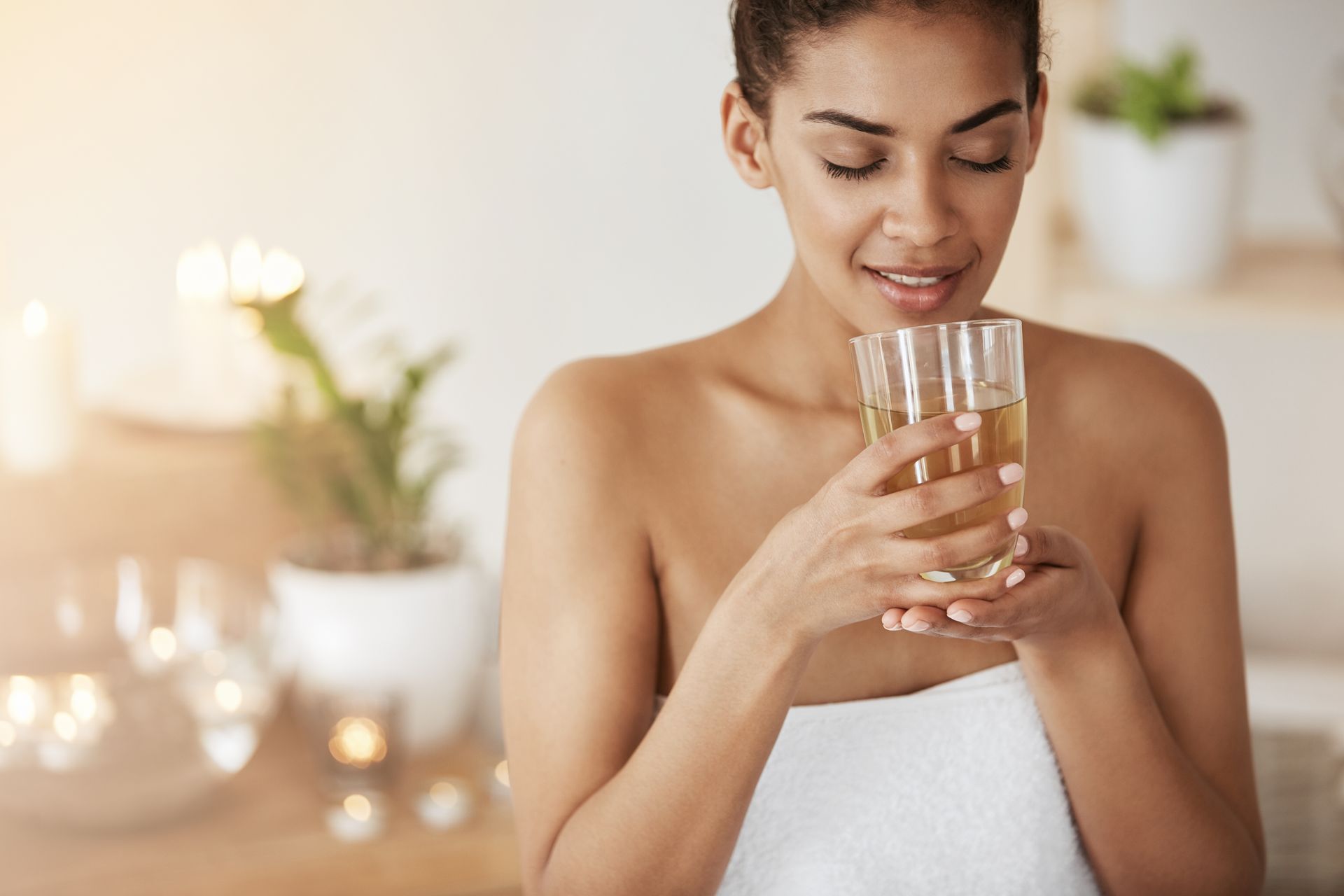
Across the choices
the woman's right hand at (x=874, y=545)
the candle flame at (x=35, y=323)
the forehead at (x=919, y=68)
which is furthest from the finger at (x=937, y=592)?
the candle flame at (x=35, y=323)

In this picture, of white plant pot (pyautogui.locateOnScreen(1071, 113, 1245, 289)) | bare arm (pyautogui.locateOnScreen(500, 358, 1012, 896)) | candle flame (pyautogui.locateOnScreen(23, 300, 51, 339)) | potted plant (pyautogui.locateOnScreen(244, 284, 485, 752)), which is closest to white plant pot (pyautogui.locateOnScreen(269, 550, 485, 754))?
potted plant (pyautogui.locateOnScreen(244, 284, 485, 752))

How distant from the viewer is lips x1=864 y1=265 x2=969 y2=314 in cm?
86

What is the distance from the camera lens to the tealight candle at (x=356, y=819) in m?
1.71

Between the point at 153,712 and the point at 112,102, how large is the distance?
0.93 metres

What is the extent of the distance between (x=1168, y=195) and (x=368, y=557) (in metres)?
1.18

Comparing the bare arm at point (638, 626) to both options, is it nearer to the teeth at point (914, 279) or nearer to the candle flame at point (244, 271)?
the teeth at point (914, 279)

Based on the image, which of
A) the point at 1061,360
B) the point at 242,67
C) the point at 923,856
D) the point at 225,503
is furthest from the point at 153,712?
the point at 1061,360

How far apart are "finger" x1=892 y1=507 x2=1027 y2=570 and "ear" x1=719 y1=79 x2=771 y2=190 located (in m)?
0.35

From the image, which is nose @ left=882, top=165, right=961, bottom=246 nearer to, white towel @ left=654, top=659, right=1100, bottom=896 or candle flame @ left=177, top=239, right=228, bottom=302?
white towel @ left=654, top=659, right=1100, bottom=896

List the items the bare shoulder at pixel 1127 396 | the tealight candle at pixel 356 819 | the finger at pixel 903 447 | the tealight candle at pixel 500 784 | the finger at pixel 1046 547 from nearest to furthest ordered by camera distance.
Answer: the finger at pixel 903 447 < the finger at pixel 1046 547 < the bare shoulder at pixel 1127 396 < the tealight candle at pixel 356 819 < the tealight candle at pixel 500 784

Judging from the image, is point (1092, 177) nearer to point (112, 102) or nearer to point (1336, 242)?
point (1336, 242)

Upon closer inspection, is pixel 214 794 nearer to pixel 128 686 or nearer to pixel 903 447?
pixel 128 686

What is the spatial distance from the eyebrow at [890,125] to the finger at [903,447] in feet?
0.71

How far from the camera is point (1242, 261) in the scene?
1.77 m
